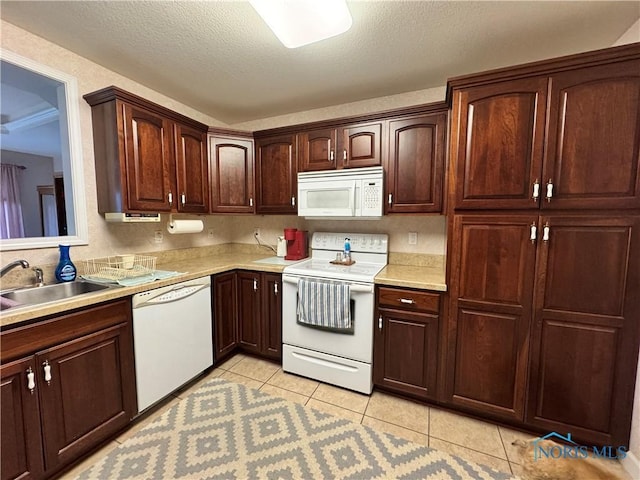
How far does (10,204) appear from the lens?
1697 mm

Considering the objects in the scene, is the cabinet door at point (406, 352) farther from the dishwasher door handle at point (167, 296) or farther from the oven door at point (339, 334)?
the dishwasher door handle at point (167, 296)

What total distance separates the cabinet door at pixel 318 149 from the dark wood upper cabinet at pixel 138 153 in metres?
0.99

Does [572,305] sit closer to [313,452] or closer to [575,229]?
[575,229]

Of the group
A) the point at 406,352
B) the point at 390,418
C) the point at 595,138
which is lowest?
the point at 390,418

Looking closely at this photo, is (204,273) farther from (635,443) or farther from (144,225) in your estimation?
(635,443)

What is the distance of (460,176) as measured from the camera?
163 centimetres

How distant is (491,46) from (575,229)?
4.23 feet

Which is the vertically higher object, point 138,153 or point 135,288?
point 138,153

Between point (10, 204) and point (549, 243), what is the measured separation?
10.9 ft

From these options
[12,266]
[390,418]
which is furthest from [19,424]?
[390,418]

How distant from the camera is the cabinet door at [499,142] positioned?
146cm

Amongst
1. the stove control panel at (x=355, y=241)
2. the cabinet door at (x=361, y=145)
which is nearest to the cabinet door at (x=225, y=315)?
the stove control panel at (x=355, y=241)

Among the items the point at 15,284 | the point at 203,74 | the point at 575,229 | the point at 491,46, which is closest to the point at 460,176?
the point at 575,229

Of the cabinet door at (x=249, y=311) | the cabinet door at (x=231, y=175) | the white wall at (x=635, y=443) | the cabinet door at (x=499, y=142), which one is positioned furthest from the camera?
the cabinet door at (x=231, y=175)
